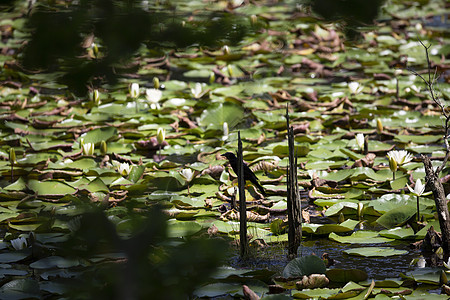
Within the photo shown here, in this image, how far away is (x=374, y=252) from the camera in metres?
2.39

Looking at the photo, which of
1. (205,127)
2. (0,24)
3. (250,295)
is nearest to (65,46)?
(250,295)

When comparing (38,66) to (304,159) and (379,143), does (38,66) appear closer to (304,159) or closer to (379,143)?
(304,159)

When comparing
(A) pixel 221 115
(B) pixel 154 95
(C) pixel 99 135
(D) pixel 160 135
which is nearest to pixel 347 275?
(D) pixel 160 135

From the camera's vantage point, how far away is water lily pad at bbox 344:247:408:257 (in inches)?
93.3

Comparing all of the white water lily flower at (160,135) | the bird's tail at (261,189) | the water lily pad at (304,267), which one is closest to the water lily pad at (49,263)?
the water lily pad at (304,267)

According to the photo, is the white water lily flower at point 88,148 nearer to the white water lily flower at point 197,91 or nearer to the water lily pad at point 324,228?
the white water lily flower at point 197,91

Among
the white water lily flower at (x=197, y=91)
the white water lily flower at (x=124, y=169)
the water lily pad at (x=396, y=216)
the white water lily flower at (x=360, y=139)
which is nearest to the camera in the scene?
the water lily pad at (x=396, y=216)

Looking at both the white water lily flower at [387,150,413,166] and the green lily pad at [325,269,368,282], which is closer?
the green lily pad at [325,269,368,282]

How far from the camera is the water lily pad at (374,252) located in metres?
2.37

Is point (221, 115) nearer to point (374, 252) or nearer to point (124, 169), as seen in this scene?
point (124, 169)

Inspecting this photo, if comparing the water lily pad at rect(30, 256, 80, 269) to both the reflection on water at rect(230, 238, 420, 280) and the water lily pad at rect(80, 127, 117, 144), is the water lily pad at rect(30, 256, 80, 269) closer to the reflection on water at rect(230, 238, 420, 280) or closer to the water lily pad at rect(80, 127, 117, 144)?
the reflection on water at rect(230, 238, 420, 280)

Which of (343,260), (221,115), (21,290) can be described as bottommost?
(343,260)

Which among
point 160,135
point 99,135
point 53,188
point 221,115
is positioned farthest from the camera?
point 221,115

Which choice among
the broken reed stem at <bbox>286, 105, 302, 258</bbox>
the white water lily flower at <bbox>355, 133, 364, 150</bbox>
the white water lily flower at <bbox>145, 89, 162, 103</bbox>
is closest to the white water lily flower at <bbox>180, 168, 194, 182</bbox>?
the broken reed stem at <bbox>286, 105, 302, 258</bbox>
